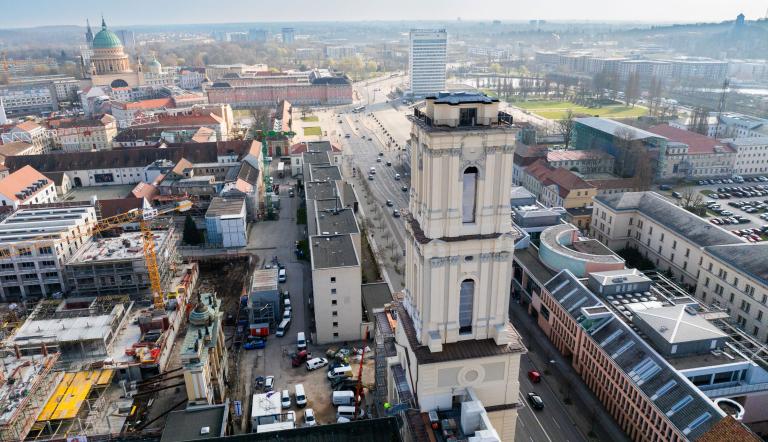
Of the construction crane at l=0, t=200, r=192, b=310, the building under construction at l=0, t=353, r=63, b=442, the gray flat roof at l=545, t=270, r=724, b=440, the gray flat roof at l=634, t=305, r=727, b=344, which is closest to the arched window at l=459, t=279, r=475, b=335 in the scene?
the gray flat roof at l=545, t=270, r=724, b=440

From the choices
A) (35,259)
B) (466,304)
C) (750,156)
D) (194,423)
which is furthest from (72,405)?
(750,156)

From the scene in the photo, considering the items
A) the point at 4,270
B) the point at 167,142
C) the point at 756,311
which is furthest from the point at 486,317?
the point at 167,142

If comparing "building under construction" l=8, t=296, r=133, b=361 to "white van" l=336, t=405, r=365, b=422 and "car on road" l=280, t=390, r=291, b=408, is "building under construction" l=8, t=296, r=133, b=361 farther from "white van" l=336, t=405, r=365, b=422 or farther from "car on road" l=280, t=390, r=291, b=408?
"white van" l=336, t=405, r=365, b=422

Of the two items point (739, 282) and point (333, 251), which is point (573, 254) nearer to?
point (739, 282)

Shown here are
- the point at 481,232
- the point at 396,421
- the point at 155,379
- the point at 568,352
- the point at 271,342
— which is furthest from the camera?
the point at 271,342

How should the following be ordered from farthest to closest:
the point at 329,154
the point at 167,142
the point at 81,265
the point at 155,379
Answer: the point at 167,142 < the point at 329,154 < the point at 81,265 < the point at 155,379

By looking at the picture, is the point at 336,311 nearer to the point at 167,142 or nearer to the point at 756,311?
the point at 756,311
